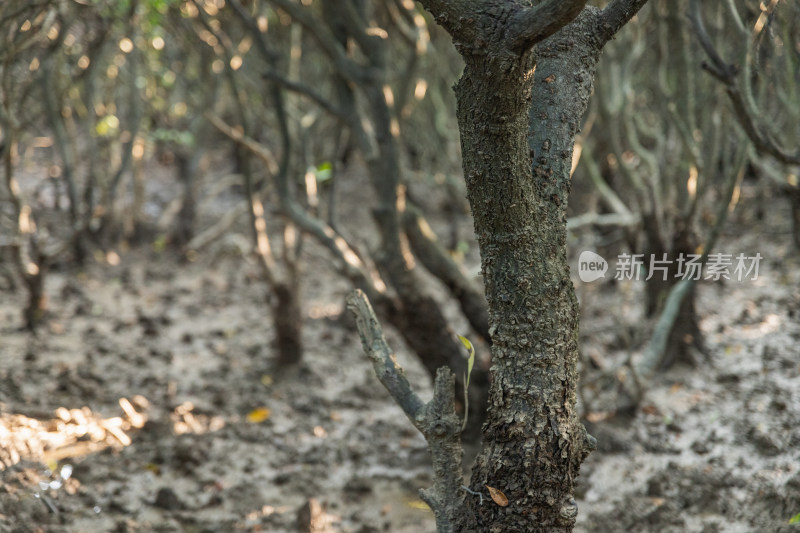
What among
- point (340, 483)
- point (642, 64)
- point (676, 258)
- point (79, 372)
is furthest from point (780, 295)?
point (79, 372)

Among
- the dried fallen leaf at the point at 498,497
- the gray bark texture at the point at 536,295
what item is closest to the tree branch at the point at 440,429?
the gray bark texture at the point at 536,295

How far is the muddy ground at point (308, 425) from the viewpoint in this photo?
3.35 metres

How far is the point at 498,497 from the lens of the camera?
2.15 metres

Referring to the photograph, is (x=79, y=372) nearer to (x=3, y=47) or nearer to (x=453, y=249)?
(x=3, y=47)

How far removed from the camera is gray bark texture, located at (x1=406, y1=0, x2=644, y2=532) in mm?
2039

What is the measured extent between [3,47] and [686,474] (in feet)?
15.2

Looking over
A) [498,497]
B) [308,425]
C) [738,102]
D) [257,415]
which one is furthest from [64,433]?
[738,102]

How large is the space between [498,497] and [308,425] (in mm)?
2816

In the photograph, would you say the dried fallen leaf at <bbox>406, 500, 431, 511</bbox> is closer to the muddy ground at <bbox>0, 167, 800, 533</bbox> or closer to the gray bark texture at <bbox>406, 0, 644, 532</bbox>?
the muddy ground at <bbox>0, 167, 800, 533</bbox>

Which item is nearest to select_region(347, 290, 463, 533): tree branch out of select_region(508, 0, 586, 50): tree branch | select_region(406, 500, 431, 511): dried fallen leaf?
select_region(508, 0, 586, 50): tree branch

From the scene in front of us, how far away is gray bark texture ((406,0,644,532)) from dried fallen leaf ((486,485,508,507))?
1cm

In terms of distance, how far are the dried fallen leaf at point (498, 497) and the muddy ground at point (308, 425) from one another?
4.35 feet

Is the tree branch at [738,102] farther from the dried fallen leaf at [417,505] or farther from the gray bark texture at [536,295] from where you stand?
the dried fallen leaf at [417,505]

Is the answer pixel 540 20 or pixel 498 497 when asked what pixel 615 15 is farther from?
pixel 498 497
